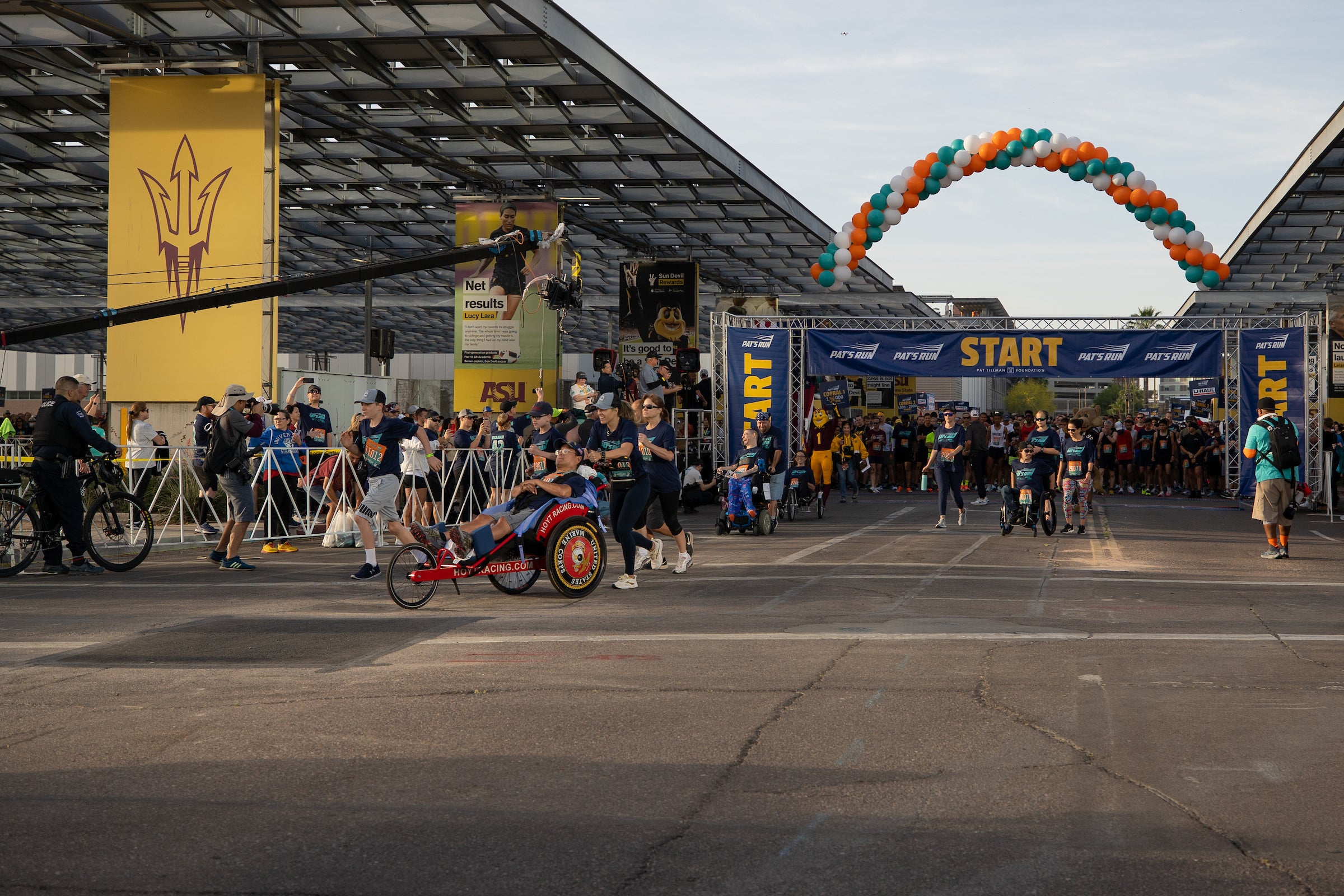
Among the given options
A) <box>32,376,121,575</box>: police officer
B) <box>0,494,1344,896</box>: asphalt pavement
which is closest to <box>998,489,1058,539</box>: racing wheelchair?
<box>0,494,1344,896</box>: asphalt pavement

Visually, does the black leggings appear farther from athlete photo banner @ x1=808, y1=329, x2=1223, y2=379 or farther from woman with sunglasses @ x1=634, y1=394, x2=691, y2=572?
athlete photo banner @ x1=808, y1=329, x2=1223, y2=379

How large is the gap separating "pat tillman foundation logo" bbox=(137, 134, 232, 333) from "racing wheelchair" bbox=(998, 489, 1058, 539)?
13.5 m

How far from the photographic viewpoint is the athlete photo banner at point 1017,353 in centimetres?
2388

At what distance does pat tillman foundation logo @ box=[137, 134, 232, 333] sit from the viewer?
71.2ft

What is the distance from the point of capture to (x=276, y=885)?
13.8 ft

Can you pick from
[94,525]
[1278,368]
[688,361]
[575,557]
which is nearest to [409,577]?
[575,557]

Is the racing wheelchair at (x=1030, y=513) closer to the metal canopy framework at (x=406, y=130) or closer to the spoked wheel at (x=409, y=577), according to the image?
the metal canopy framework at (x=406, y=130)

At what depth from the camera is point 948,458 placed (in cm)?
2050

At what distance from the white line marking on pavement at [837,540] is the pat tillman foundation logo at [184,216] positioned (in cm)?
1134

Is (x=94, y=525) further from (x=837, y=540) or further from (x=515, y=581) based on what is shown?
(x=837, y=540)

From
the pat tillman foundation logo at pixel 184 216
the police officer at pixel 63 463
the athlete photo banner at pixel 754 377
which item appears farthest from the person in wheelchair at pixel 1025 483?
the pat tillman foundation logo at pixel 184 216

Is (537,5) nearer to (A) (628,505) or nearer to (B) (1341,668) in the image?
(A) (628,505)

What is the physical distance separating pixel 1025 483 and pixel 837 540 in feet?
10.6

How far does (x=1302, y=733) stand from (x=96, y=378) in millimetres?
75135
